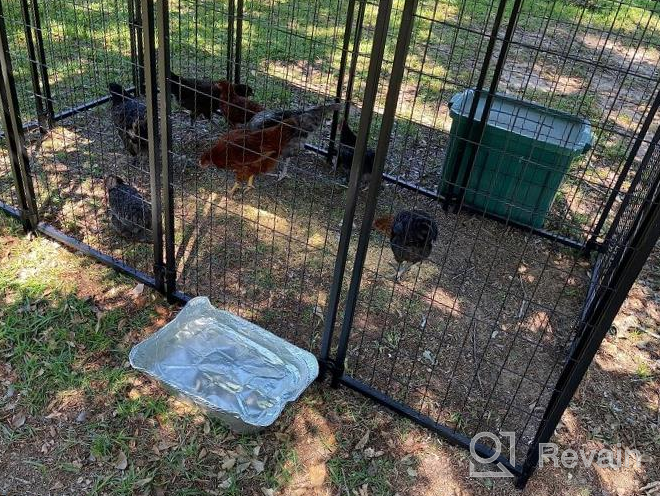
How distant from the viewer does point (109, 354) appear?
3641 mm

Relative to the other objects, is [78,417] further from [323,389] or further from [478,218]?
[478,218]

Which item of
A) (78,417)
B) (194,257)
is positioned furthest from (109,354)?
(194,257)

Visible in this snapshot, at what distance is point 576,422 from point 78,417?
2.91 m

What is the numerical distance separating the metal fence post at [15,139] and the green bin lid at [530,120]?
129 inches

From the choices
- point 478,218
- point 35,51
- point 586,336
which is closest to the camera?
point 586,336

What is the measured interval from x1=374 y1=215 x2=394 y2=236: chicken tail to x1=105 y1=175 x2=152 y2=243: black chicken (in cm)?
173

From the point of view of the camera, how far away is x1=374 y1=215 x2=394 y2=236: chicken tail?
15.1 feet

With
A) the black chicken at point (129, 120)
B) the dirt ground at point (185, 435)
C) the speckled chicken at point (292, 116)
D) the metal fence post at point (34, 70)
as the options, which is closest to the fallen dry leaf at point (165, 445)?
the dirt ground at point (185, 435)

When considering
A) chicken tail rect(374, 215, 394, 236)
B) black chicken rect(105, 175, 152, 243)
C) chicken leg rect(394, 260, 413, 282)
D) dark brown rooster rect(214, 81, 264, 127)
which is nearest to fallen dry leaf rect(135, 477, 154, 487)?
black chicken rect(105, 175, 152, 243)

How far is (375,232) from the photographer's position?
4871 mm

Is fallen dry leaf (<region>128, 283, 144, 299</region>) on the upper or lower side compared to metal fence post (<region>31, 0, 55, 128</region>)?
lower

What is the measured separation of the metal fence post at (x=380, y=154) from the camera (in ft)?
8.04

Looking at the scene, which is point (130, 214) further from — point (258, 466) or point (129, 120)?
point (258, 466)

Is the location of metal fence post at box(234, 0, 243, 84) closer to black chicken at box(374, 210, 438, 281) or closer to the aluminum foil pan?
black chicken at box(374, 210, 438, 281)
